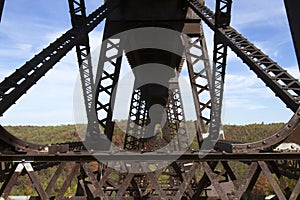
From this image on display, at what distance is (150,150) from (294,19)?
4.57 m

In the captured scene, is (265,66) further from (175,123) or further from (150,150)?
(175,123)

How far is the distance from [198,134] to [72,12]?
4378 millimetres

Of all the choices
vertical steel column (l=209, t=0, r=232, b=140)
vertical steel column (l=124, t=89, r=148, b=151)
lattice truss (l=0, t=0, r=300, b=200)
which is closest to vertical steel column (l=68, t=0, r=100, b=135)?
lattice truss (l=0, t=0, r=300, b=200)

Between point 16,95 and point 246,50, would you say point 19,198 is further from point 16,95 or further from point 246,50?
point 246,50

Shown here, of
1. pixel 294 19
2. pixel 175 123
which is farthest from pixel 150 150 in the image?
pixel 175 123

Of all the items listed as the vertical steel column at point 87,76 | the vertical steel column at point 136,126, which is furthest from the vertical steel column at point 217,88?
the vertical steel column at point 136,126

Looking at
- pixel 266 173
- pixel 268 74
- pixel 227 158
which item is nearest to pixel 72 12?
pixel 268 74

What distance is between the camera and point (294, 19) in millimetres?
3574

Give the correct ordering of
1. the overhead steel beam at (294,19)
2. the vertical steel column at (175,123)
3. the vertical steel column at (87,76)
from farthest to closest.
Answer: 1. the vertical steel column at (175,123)
2. the vertical steel column at (87,76)
3. the overhead steel beam at (294,19)

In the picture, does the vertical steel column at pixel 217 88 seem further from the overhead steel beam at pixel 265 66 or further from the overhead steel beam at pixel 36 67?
the overhead steel beam at pixel 36 67

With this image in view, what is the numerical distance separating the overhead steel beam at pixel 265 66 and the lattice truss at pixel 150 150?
0.02m

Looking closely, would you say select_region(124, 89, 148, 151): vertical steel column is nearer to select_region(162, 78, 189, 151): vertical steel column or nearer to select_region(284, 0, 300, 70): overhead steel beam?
select_region(162, 78, 189, 151): vertical steel column

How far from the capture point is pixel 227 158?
12.8 feet

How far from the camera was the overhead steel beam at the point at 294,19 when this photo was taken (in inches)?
138
